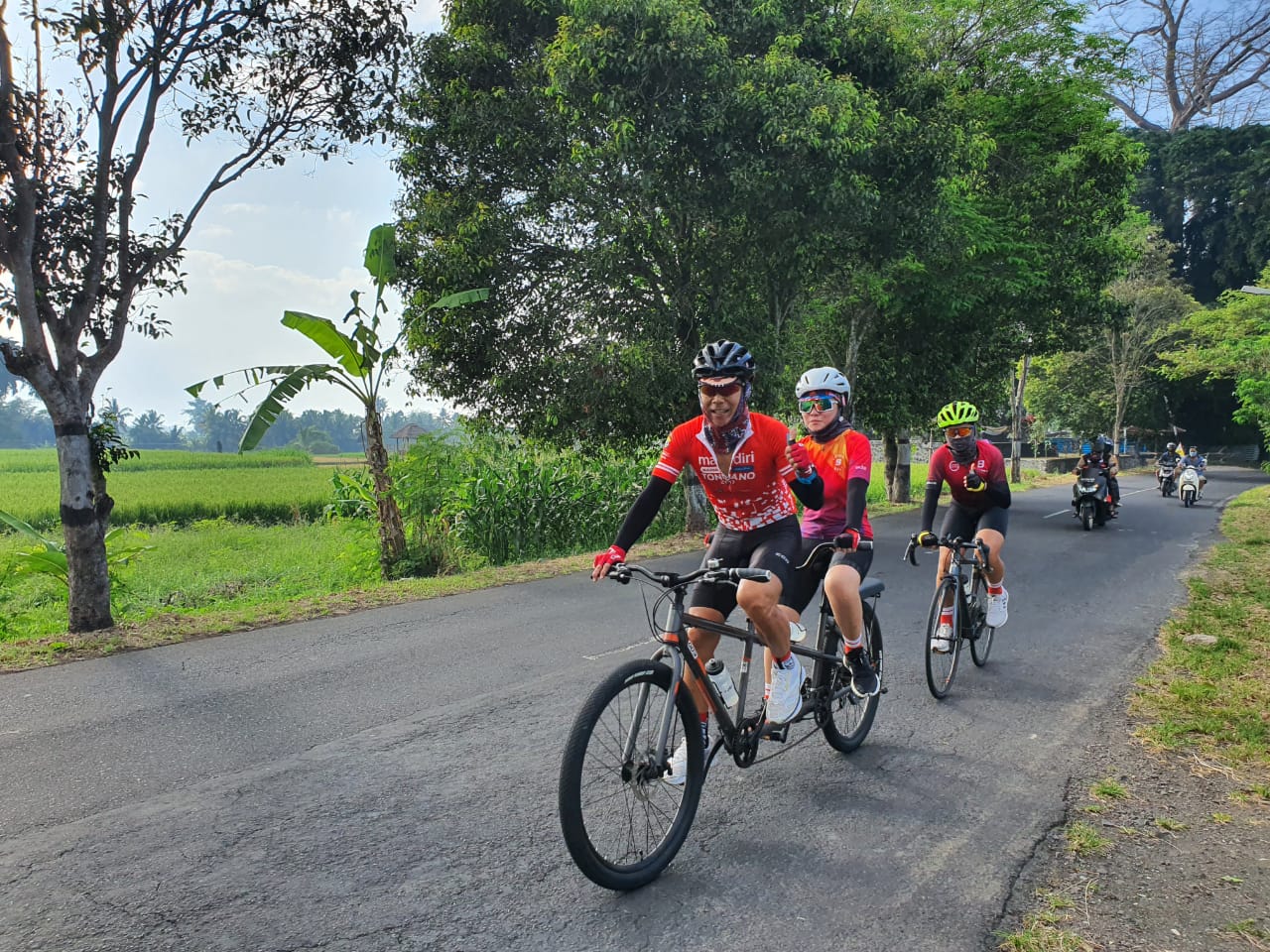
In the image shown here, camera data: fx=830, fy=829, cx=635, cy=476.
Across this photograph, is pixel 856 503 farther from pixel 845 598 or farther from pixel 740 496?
pixel 740 496

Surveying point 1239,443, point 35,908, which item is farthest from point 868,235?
point 1239,443

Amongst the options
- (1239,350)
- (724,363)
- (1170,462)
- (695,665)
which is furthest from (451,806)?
(1239,350)

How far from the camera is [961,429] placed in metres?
6.20

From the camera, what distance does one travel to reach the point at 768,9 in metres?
11.8

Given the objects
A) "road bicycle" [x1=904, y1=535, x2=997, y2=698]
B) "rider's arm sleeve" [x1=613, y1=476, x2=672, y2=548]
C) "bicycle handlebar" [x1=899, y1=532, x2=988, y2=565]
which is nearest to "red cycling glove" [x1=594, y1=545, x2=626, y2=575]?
"rider's arm sleeve" [x1=613, y1=476, x2=672, y2=548]

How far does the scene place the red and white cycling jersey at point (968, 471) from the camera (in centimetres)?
618

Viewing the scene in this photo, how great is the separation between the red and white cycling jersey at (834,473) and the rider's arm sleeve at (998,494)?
191cm

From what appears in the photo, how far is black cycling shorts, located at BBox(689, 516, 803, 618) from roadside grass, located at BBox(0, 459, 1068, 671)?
5.66 m

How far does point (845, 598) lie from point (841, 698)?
0.59 m

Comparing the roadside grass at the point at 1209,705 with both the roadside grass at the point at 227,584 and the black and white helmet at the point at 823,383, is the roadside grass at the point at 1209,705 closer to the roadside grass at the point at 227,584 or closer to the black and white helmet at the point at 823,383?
the black and white helmet at the point at 823,383

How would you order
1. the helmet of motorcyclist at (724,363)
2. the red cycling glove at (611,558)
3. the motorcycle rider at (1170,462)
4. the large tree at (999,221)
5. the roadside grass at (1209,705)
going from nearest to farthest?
1. the red cycling glove at (611,558)
2. the roadside grass at (1209,705)
3. the helmet of motorcyclist at (724,363)
4. the large tree at (999,221)
5. the motorcycle rider at (1170,462)

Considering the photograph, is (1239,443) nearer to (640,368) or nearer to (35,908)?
(640,368)

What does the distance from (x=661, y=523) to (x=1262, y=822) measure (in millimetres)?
13133

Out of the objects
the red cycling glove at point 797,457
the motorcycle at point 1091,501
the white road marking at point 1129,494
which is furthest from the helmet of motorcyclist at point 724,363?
the white road marking at point 1129,494
